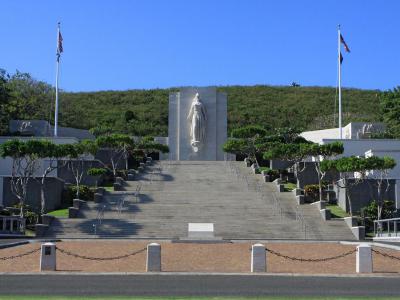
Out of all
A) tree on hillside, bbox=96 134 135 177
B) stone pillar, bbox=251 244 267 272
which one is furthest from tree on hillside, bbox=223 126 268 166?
stone pillar, bbox=251 244 267 272

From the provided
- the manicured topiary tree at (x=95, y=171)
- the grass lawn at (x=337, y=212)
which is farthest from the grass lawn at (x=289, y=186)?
the manicured topiary tree at (x=95, y=171)

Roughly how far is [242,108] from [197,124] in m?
34.0

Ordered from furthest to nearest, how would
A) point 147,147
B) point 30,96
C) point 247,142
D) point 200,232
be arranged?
point 30,96 → point 147,147 → point 247,142 → point 200,232

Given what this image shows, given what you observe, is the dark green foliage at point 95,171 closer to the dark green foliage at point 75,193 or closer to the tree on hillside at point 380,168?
the dark green foliage at point 75,193

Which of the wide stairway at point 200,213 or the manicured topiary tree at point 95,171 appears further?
the manicured topiary tree at point 95,171

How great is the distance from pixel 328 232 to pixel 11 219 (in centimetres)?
1535

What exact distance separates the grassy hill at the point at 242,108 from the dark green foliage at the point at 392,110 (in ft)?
59.6

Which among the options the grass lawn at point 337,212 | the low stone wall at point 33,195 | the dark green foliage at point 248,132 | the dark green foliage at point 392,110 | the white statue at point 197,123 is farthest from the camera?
the dark green foliage at point 392,110

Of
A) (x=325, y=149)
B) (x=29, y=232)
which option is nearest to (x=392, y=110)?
(x=325, y=149)

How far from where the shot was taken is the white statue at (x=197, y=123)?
56.5 meters

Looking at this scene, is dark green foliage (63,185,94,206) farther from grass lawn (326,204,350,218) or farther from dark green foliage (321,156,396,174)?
dark green foliage (321,156,396,174)

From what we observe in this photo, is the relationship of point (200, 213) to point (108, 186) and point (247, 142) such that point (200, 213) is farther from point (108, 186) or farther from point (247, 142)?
point (247, 142)

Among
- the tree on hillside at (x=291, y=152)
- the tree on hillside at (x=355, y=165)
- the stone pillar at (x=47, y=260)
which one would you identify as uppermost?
the tree on hillside at (x=291, y=152)

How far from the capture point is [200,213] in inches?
1383
